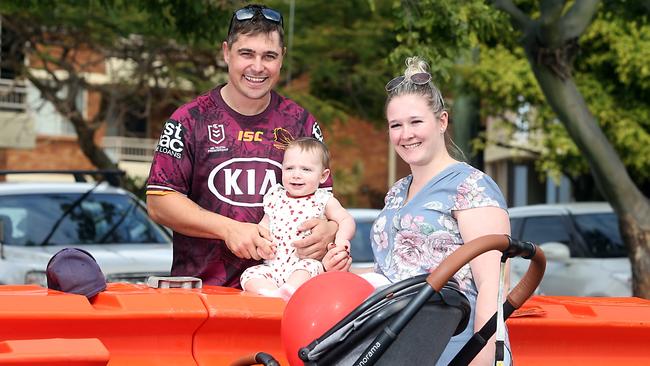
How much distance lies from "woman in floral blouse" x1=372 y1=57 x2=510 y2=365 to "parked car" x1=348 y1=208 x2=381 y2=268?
6.75 m

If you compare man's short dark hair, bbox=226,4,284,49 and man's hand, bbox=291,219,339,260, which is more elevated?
man's short dark hair, bbox=226,4,284,49

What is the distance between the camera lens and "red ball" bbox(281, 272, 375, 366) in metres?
3.16

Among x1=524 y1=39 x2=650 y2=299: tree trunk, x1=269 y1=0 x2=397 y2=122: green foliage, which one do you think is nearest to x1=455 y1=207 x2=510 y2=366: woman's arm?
x1=524 y1=39 x2=650 y2=299: tree trunk

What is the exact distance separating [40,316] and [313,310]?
72 cm

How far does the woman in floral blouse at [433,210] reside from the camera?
11.6 feet

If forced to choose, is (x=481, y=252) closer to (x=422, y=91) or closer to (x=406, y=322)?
(x=406, y=322)

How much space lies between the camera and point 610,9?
1159cm

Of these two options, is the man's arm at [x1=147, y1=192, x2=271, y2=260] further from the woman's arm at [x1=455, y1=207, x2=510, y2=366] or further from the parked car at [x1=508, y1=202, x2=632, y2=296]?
the parked car at [x1=508, y1=202, x2=632, y2=296]

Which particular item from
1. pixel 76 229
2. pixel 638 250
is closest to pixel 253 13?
pixel 76 229

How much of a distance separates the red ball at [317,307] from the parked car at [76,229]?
6057 mm

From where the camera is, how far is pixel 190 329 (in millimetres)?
3480

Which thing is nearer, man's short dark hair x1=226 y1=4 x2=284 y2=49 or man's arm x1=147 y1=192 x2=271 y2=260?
man's arm x1=147 y1=192 x2=271 y2=260

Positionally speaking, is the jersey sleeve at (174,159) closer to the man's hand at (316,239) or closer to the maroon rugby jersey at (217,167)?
the maroon rugby jersey at (217,167)

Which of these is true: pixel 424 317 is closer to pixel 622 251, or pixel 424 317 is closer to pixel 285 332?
pixel 285 332
